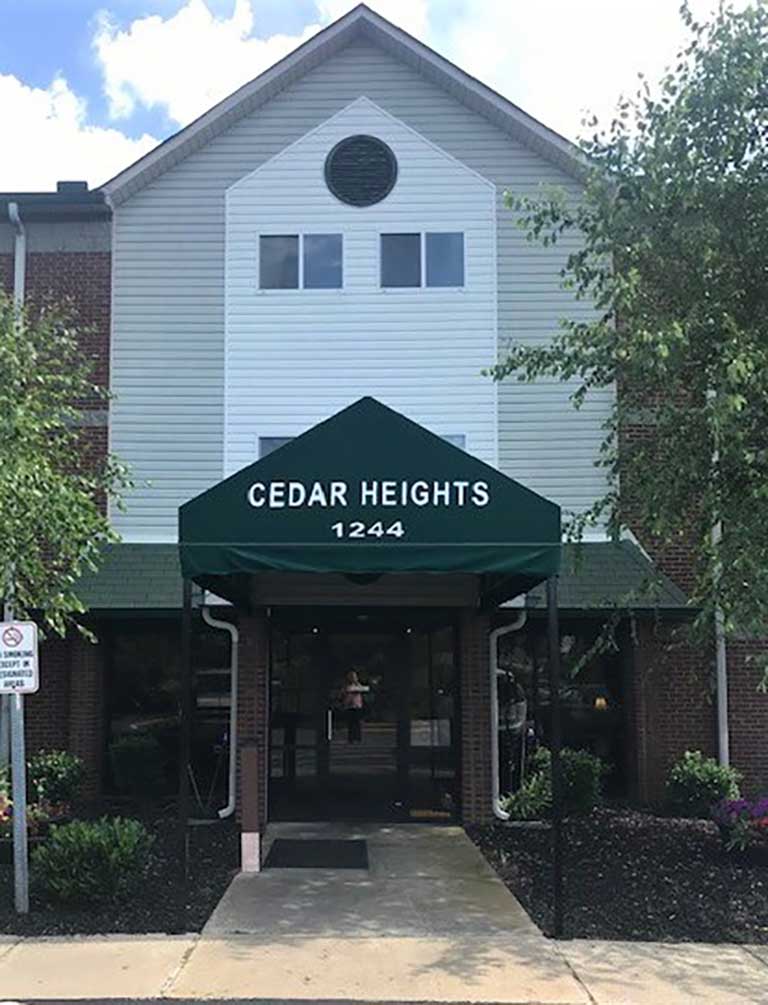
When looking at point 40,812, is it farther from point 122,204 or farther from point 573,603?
point 122,204

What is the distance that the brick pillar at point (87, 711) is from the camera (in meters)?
13.3

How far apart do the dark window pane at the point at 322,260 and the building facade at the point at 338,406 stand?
40 millimetres

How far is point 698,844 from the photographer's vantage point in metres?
11.1

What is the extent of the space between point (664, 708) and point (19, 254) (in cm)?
1048

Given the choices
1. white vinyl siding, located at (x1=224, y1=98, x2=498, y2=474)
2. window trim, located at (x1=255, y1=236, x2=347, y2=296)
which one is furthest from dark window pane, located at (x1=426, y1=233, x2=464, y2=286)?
window trim, located at (x1=255, y1=236, x2=347, y2=296)

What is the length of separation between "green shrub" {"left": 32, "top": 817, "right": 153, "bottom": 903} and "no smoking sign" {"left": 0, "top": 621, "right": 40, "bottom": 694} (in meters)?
1.25

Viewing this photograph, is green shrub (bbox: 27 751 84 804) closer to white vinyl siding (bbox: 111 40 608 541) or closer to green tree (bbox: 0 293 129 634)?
green tree (bbox: 0 293 129 634)

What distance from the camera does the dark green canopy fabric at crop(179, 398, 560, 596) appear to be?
8305 millimetres

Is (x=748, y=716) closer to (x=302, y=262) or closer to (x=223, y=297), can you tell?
(x=302, y=262)

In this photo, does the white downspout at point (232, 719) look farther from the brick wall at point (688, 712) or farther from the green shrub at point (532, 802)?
the brick wall at point (688, 712)

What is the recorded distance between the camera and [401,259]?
47.3 ft

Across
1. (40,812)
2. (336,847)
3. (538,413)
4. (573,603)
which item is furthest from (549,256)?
(40,812)

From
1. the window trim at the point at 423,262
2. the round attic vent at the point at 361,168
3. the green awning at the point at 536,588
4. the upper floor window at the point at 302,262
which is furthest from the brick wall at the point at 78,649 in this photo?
the window trim at the point at 423,262

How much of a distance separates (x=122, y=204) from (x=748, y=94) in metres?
8.90
